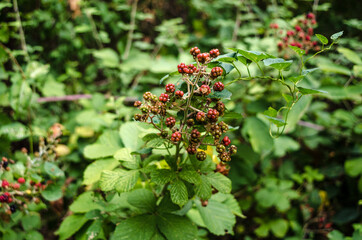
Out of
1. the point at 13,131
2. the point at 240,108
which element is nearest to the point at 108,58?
the point at 13,131

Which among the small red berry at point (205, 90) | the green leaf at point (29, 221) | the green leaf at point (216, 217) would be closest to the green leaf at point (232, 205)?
the green leaf at point (216, 217)

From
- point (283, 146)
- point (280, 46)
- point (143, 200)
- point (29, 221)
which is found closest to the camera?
point (143, 200)

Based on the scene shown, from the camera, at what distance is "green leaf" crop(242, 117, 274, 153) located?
1.76 m

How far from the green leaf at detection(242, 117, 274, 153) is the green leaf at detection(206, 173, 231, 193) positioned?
2.93 feet

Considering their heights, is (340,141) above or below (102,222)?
below

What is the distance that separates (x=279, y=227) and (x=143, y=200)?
1682mm

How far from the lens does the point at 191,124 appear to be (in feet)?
2.72

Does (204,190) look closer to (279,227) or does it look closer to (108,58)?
(279,227)

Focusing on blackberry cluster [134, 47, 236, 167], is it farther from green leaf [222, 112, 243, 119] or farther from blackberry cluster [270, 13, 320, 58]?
blackberry cluster [270, 13, 320, 58]

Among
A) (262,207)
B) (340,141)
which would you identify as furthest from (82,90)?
(340,141)

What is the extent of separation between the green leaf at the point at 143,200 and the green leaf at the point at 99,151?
32cm

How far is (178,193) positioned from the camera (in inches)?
33.2

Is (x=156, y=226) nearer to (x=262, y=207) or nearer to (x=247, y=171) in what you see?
(x=247, y=171)

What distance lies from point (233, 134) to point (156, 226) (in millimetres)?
1302
